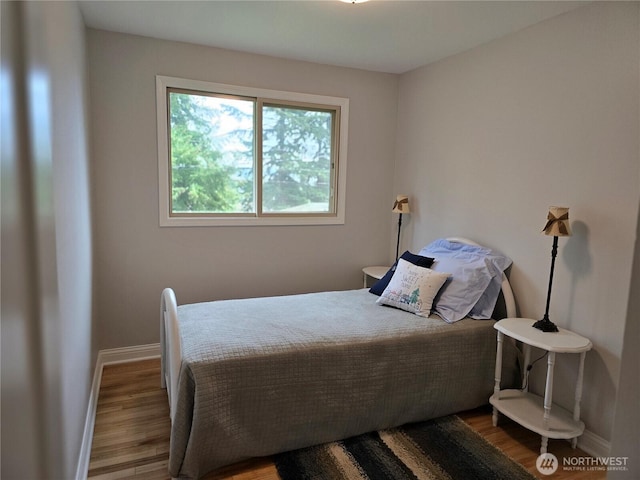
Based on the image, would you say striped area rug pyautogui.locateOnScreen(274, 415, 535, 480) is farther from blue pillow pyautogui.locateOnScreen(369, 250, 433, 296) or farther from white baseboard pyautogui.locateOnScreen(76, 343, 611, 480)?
blue pillow pyautogui.locateOnScreen(369, 250, 433, 296)

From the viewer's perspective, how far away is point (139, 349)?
127 inches

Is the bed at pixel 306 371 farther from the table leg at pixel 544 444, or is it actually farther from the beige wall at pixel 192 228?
the beige wall at pixel 192 228

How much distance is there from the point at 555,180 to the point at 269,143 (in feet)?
7.22

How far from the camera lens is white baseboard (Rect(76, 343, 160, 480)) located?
1.94m

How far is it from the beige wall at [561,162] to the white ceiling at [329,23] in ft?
0.70

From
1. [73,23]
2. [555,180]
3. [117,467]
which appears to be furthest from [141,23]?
[555,180]

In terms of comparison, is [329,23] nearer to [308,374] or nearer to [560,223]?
[560,223]

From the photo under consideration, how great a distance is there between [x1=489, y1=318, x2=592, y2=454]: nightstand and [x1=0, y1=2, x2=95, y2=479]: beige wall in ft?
7.08

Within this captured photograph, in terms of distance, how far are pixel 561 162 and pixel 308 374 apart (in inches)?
76.3

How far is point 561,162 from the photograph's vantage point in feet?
8.00

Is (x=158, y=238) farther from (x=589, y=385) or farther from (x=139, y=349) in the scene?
(x=589, y=385)

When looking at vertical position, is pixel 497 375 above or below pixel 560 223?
below

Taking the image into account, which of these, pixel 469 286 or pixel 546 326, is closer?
pixel 546 326

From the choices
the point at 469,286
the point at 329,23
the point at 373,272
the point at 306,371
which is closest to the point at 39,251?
the point at 306,371
